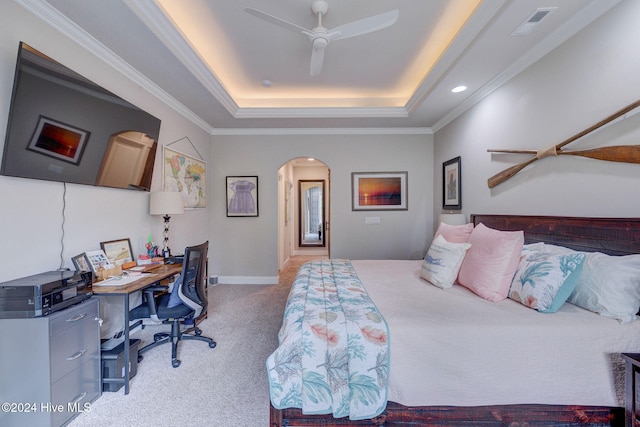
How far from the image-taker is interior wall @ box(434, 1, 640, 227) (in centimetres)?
164

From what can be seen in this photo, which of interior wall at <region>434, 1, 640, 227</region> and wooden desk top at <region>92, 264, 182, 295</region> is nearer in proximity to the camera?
interior wall at <region>434, 1, 640, 227</region>

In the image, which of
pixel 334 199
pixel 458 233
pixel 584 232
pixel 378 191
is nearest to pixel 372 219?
pixel 378 191

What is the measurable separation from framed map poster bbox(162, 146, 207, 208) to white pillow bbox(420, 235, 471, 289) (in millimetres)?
3212

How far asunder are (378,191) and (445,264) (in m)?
2.56

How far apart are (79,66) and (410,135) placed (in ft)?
14.2

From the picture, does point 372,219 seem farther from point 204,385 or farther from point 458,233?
point 204,385

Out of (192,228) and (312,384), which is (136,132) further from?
(312,384)

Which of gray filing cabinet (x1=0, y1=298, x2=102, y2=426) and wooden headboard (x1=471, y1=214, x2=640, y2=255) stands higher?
wooden headboard (x1=471, y1=214, x2=640, y2=255)

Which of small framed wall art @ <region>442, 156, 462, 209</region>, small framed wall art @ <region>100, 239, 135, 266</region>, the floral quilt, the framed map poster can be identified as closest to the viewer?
the floral quilt

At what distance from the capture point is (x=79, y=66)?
2.12 meters

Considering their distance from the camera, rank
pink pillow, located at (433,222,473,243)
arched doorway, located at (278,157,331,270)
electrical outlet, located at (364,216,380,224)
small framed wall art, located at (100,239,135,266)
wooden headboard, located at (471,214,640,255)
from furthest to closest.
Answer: arched doorway, located at (278,157,331,270), electrical outlet, located at (364,216,380,224), pink pillow, located at (433,222,473,243), small framed wall art, located at (100,239,135,266), wooden headboard, located at (471,214,640,255)

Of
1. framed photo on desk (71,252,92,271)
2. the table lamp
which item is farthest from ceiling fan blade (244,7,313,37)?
framed photo on desk (71,252,92,271)

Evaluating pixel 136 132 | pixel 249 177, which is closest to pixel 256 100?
pixel 249 177

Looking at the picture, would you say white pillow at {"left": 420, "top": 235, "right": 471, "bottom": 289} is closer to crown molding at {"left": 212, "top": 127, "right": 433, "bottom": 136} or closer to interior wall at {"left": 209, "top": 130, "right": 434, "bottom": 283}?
interior wall at {"left": 209, "top": 130, "right": 434, "bottom": 283}
